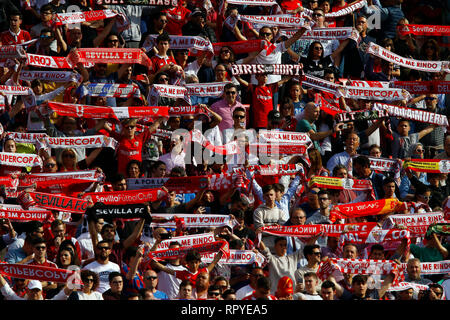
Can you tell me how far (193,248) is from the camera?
56.6 feet

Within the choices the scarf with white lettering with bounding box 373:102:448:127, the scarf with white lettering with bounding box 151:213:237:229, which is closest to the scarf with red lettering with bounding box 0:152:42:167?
the scarf with white lettering with bounding box 151:213:237:229

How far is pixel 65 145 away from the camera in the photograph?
19.6m

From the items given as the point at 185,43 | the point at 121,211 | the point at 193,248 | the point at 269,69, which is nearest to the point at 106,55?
the point at 185,43

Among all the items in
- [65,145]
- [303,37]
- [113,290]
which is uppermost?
[303,37]

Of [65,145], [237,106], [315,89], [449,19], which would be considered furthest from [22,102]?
[449,19]

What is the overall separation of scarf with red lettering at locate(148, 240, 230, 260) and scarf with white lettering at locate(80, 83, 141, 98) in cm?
411

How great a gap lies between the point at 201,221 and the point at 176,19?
5.91 meters

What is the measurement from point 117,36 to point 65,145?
2994 mm

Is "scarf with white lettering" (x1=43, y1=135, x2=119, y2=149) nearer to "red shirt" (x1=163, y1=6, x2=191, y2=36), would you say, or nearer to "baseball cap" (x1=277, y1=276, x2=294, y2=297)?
"red shirt" (x1=163, y1=6, x2=191, y2=36)

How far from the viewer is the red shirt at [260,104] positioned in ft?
70.2

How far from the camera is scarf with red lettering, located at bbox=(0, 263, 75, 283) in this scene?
16.0 metres

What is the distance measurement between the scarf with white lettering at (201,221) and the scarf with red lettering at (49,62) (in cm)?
410

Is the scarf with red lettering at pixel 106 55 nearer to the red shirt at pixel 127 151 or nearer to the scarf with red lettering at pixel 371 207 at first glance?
the red shirt at pixel 127 151
